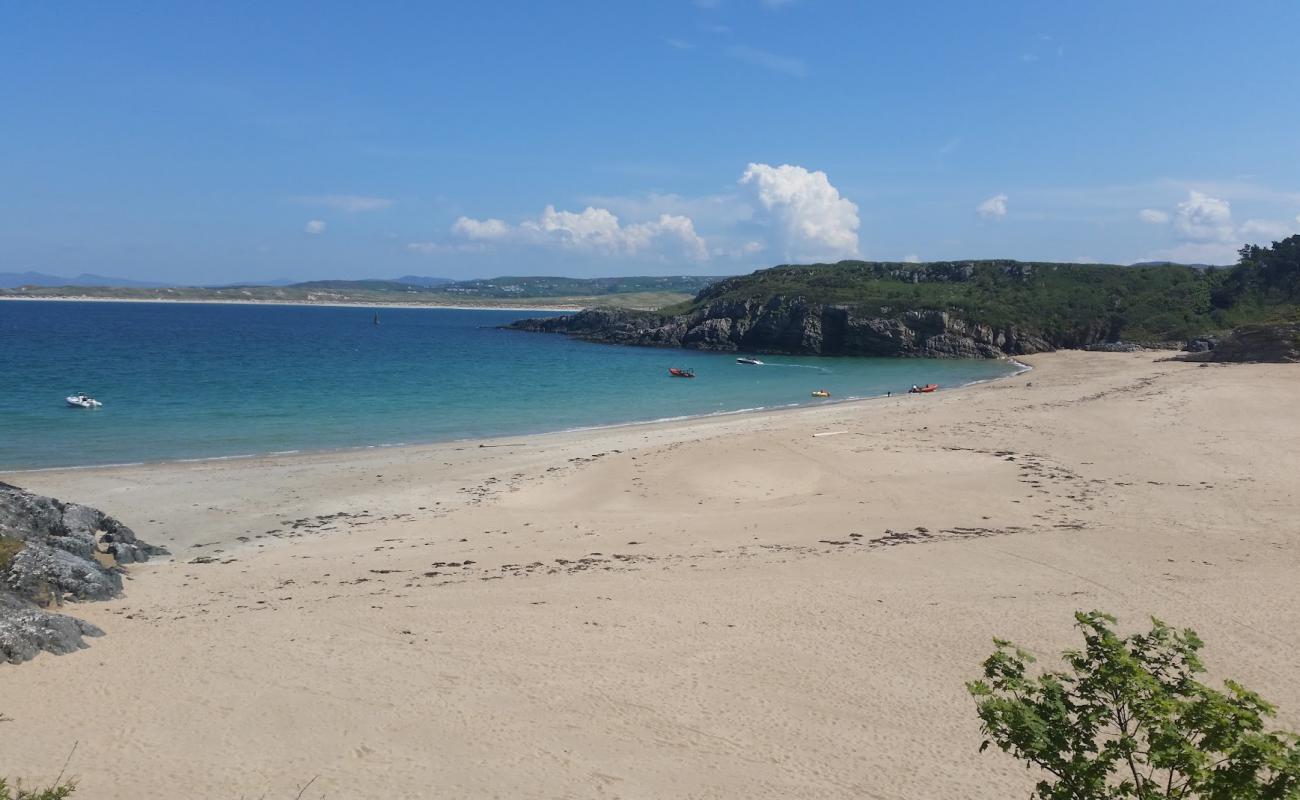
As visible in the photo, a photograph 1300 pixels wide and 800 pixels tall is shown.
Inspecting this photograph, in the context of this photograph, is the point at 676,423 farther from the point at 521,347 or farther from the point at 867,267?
the point at 867,267

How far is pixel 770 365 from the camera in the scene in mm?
73125

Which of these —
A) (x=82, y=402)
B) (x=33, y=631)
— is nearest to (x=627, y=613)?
(x=33, y=631)

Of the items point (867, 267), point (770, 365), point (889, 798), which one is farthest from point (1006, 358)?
point (889, 798)

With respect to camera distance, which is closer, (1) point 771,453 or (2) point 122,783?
(2) point 122,783

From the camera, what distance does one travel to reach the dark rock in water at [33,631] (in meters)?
10.8

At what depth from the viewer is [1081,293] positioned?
90125 millimetres

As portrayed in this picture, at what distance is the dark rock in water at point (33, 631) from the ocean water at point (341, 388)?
18.0m

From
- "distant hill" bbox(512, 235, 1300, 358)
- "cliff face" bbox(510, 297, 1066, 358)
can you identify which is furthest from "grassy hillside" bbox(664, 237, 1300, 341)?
"cliff face" bbox(510, 297, 1066, 358)

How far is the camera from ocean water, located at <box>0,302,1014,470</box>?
105ft

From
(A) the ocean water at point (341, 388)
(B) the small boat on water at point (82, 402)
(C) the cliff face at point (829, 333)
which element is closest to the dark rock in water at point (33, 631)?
(A) the ocean water at point (341, 388)

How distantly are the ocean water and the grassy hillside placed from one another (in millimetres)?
13216

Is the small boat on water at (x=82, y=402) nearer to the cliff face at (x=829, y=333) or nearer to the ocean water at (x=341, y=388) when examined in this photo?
the ocean water at (x=341, y=388)

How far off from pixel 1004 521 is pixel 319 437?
25451 millimetres

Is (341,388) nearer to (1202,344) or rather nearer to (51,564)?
(51,564)
